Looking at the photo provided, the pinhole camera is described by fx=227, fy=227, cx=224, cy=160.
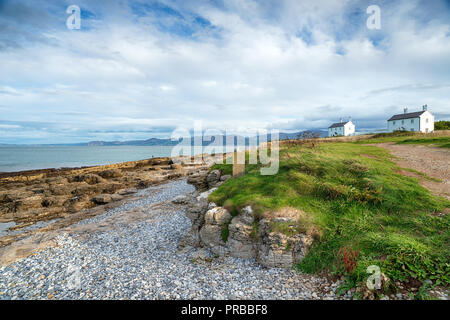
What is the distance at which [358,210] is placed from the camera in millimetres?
9219

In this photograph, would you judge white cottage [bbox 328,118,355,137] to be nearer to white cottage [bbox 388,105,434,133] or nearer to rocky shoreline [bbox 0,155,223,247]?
white cottage [bbox 388,105,434,133]

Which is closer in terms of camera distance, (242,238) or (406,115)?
(242,238)

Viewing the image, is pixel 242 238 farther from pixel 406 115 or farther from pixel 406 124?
pixel 406 115

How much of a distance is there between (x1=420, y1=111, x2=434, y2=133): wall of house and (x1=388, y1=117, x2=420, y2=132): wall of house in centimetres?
72

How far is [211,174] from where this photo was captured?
18.0m

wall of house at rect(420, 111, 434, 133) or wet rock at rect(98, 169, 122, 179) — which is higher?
wall of house at rect(420, 111, 434, 133)

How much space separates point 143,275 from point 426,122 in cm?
6818

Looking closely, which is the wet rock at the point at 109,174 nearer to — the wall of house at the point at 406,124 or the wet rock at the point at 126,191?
the wet rock at the point at 126,191

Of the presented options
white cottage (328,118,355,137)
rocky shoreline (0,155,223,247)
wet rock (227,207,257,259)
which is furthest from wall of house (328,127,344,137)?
wet rock (227,207,257,259)

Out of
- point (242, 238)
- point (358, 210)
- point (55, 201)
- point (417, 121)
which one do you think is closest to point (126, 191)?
point (55, 201)

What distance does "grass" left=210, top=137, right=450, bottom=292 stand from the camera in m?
6.45

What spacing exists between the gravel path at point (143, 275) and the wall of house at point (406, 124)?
208ft

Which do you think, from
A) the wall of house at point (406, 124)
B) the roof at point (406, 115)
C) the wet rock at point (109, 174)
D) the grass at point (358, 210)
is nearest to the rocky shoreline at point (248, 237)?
the grass at point (358, 210)
